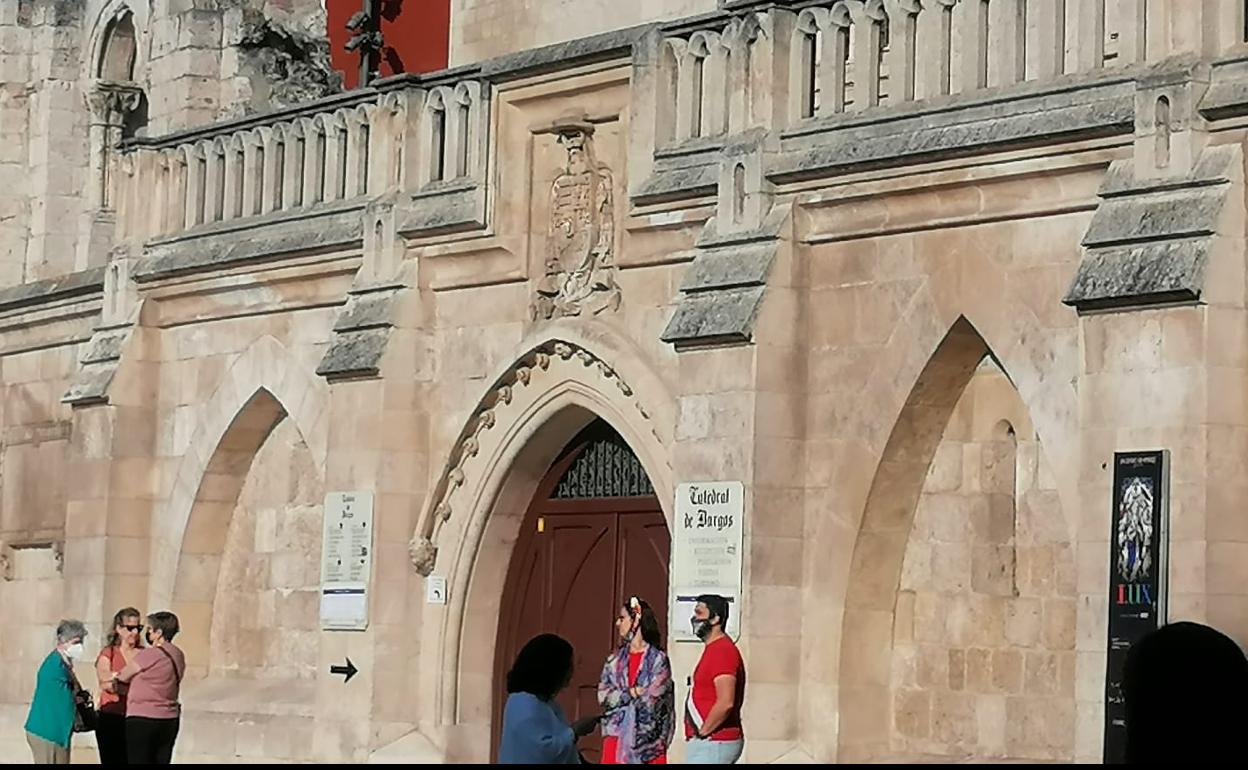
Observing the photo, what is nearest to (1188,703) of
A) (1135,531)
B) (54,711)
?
(1135,531)

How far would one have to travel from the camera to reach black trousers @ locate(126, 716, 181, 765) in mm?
14242

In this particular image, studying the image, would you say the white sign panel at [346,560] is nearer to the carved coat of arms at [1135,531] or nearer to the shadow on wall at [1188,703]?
the carved coat of arms at [1135,531]

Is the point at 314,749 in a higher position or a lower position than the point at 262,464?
lower

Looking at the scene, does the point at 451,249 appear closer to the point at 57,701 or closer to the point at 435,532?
the point at 435,532

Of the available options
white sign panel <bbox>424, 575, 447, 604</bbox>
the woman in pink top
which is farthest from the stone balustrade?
the woman in pink top

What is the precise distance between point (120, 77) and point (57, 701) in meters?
13.1

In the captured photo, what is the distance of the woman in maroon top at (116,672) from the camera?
15.0m

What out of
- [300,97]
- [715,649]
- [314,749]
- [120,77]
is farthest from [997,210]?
[120,77]

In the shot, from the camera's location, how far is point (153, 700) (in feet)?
47.1

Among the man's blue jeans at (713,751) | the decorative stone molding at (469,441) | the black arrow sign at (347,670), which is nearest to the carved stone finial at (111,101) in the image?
the decorative stone molding at (469,441)

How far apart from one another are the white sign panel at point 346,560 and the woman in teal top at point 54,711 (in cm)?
272

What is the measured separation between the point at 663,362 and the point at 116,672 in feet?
11.6

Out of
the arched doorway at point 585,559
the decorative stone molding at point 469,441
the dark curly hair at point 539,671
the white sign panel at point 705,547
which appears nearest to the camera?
the dark curly hair at point 539,671

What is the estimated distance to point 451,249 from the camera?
1684 cm
